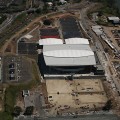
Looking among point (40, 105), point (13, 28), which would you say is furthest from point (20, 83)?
point (13, 28)

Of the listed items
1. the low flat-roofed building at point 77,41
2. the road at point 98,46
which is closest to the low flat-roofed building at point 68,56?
the low flat-roofed building at point 77,41

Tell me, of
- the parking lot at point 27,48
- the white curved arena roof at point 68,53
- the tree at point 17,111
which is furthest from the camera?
the parking lot at point 27,48

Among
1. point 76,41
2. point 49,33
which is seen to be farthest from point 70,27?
point 76,41

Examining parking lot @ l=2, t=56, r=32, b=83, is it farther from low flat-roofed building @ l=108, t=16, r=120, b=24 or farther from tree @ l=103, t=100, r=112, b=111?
low flat-roofed building @ l=108, t=16, r=120, b=24

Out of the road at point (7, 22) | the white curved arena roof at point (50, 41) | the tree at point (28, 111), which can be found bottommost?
the road at point (7, 22)

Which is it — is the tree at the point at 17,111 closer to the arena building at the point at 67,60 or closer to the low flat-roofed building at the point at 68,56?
the arena building at the point at 67,60

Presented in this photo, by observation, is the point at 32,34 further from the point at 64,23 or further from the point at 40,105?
the point at 40,105
